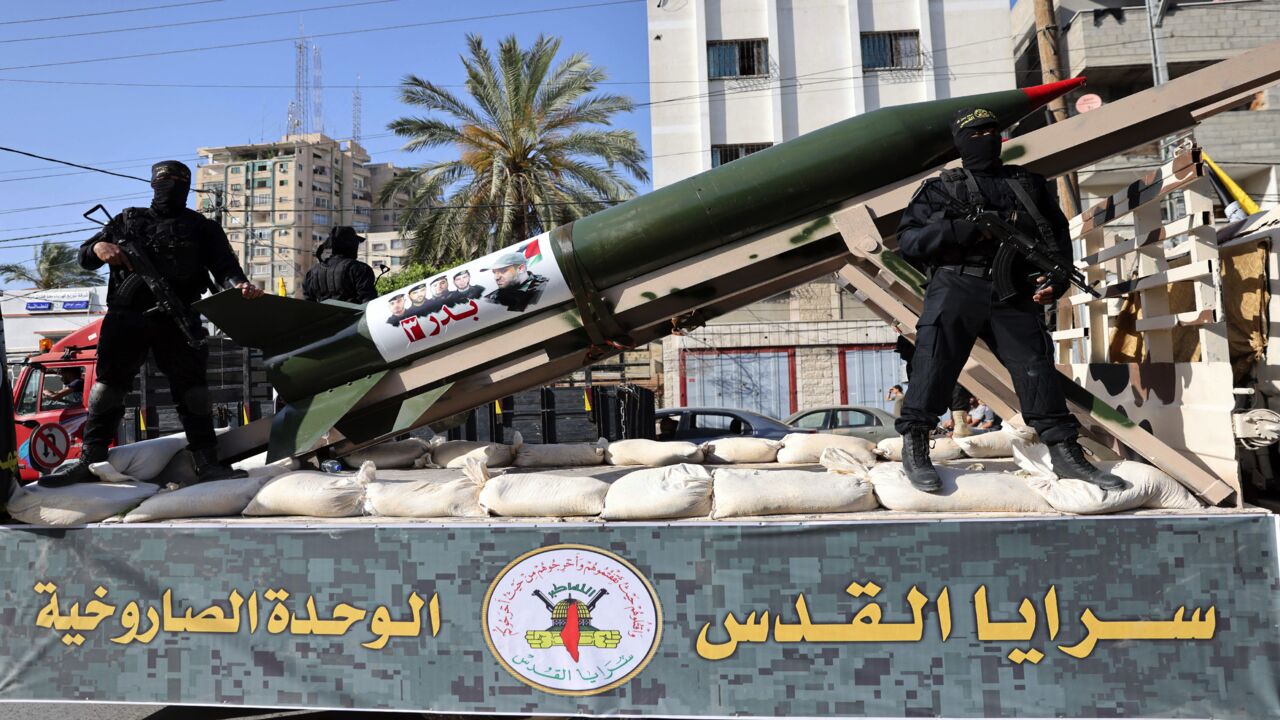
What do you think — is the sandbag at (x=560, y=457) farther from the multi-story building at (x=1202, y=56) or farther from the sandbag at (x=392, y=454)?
the multi-story building at (x=1202, y=56)

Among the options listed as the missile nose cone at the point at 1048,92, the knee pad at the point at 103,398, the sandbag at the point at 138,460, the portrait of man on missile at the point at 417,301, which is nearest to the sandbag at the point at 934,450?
the missile nose cone at the point at 1048,92

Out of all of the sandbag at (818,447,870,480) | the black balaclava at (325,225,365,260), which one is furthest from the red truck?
the sandbag at (818,447,870,480)

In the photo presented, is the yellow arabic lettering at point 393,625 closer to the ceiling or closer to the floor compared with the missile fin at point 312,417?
closer to the floor

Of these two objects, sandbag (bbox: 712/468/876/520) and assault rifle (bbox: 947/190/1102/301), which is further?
assault rifle (bbox: 947/190/1102/301)

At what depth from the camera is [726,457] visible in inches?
215

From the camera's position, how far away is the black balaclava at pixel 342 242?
6453 mm

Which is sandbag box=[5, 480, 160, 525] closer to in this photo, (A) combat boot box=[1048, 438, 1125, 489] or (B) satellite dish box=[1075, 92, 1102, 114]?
(A) combat boot box=[1048, 438, 1125, 489]

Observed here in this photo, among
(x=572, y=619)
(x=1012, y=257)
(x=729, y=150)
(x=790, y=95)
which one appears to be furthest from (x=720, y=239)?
(x=790, y=95)

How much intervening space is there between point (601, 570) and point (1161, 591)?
6.14ft

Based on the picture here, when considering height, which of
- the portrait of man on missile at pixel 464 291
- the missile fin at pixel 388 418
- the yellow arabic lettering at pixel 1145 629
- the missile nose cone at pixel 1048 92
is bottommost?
the yellow arabic lettering at pixel 1145 629

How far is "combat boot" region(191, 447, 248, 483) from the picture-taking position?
423 cm

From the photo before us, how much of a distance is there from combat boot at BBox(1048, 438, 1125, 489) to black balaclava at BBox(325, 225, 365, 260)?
16.4 feet

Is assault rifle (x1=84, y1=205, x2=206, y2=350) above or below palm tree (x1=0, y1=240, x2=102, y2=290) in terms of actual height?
below

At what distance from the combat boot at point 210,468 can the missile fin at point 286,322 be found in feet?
2.23
